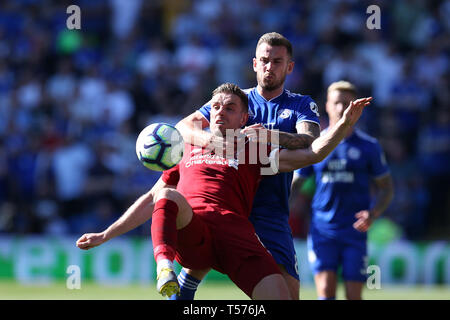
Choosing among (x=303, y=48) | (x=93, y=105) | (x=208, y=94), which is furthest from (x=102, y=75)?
(x=303, y=48)

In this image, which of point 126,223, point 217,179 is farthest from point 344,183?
point 126,223

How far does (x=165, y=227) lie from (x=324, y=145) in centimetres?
142

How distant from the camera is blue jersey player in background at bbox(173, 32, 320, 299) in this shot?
20.6ft

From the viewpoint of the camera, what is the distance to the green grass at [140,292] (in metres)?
10.7

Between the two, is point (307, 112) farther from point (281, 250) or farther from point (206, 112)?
point (281, 250)

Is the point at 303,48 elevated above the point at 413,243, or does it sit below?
above

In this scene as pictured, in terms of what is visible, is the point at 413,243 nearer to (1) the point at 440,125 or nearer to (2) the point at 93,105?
(1) the point at 440,125

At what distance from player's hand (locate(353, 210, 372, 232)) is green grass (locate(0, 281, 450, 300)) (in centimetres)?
265

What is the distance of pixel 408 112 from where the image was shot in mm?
15281

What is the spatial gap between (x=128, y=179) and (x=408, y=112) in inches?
229

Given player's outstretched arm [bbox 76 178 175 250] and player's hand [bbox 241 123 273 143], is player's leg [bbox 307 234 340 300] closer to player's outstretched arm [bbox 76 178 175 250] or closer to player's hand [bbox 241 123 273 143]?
player's hand [bbox 241 123 273 143]

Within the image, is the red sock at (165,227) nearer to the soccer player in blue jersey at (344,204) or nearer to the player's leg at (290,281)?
the player's leg at (290,281)

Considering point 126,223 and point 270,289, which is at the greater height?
point 126,223

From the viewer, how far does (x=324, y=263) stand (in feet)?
27.1
